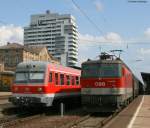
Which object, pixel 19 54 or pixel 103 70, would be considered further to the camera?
pixel 19 54

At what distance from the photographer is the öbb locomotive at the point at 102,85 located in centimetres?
2362

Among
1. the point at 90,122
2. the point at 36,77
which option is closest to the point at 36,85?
the point at 36,77

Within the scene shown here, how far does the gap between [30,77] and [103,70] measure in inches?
158

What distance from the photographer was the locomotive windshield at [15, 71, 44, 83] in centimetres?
2377

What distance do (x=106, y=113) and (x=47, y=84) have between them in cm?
440

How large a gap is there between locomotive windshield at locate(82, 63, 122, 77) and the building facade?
105842 mm

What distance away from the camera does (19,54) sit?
133 m

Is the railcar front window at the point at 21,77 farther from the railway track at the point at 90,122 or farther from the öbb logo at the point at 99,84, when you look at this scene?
the railway track at the point at 90,122

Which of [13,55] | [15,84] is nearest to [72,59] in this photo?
[13,55]

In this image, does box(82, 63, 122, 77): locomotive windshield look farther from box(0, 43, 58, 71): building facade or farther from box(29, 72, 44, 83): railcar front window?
box(0, 43, 58, 71): building facade

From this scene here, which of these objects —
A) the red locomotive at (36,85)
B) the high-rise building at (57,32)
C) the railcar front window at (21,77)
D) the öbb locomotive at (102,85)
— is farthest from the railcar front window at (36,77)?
the high-rise building at (57,32)

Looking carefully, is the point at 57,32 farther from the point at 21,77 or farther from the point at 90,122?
the point at 90,122

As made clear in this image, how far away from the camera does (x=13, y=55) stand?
445ft

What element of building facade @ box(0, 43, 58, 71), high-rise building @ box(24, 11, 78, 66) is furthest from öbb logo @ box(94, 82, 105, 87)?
building facade @ box(0, 43, 58, 71)
